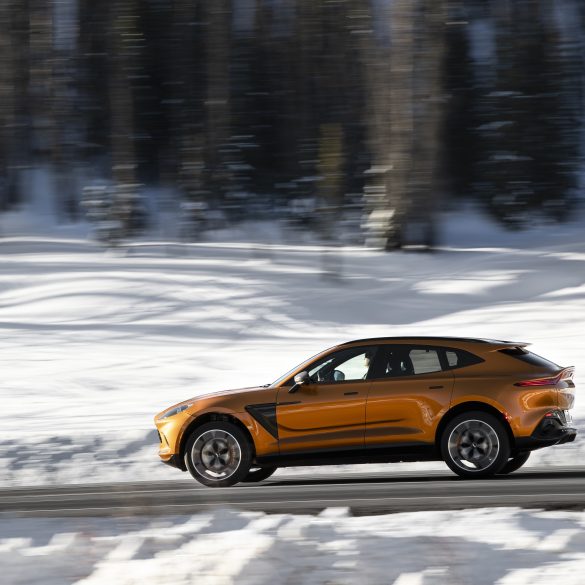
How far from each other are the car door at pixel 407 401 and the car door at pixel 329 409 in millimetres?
106

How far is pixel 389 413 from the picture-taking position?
33.8ft

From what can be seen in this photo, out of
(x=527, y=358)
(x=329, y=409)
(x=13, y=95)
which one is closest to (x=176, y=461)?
(x=329, y=409)

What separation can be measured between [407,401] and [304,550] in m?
3.66

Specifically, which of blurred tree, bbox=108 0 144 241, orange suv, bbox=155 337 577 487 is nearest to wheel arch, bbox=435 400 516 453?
orange suv, bbox=155 337 577 487

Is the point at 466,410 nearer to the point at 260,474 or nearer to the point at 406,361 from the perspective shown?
the point at 406,361

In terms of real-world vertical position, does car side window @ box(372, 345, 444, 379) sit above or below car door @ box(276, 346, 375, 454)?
above

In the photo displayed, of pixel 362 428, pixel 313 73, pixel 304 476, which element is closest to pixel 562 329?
pixel 304 476

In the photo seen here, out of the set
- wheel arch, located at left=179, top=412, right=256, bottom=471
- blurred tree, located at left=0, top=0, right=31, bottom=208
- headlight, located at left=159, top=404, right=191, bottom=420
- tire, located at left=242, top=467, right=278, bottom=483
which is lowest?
tire, located at left=242, top=467, right=278, bottom=483

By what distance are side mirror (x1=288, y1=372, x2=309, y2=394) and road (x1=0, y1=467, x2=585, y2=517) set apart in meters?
0.86

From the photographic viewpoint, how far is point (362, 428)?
1034 centimetres

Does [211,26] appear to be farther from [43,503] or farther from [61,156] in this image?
[43,503]

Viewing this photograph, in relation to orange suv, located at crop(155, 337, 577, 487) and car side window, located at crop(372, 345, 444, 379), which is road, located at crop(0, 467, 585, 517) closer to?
orange suv, located at crop(155, 337, 577, 487)

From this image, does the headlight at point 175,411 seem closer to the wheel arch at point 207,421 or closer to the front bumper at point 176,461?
the wheel arch at point 207,421

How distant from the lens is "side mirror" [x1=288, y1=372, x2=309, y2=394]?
410 inches
